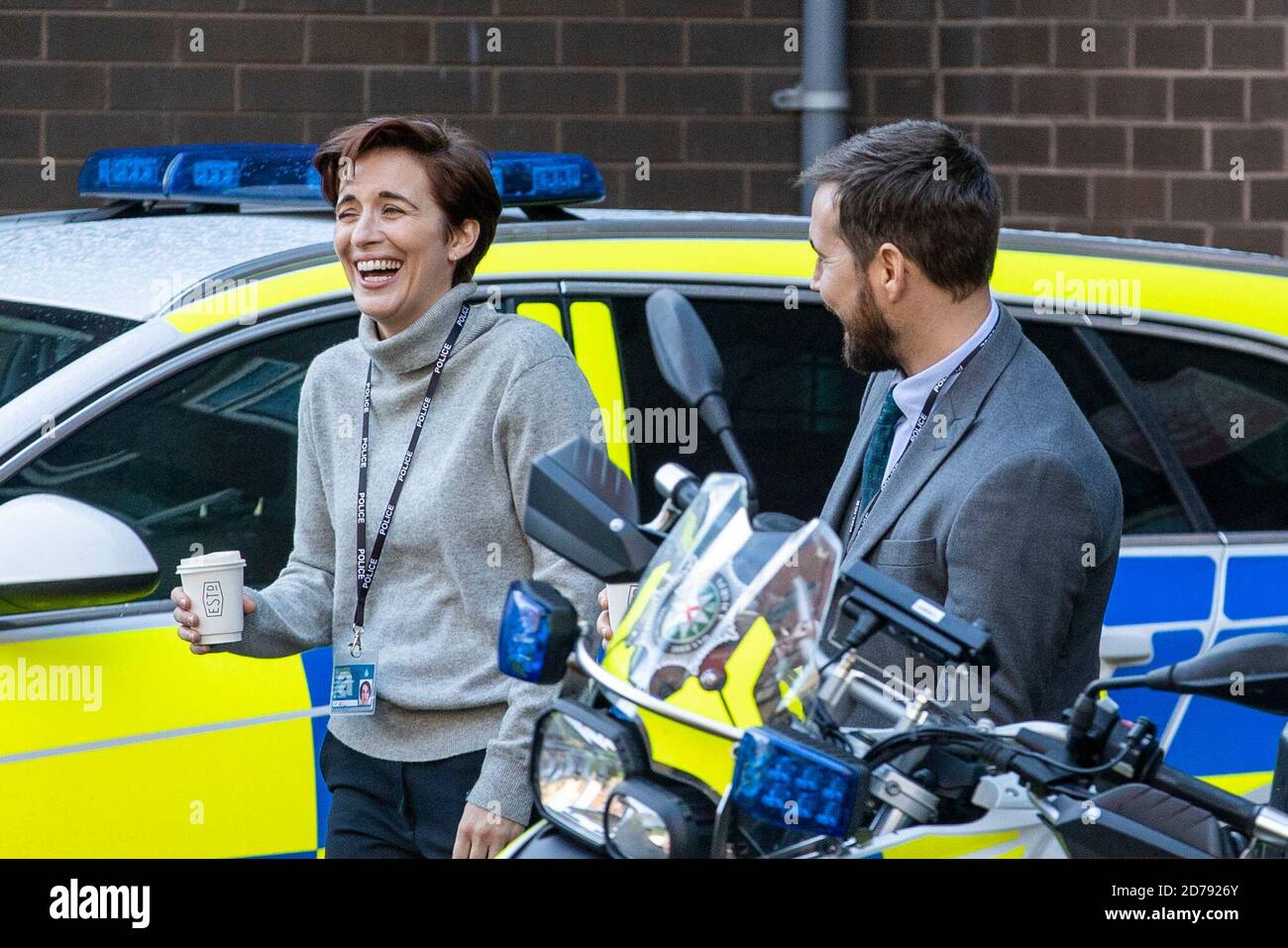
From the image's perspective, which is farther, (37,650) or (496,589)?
(37,650)

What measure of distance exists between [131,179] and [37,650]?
1.16 m

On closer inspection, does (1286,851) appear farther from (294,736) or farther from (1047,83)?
(1047,83)

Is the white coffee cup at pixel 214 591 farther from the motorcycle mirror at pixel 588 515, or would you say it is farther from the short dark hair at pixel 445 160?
the motorcycle mirror at pixel 588 515

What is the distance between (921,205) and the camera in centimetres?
240

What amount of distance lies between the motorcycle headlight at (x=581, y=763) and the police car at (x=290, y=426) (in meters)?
1.09

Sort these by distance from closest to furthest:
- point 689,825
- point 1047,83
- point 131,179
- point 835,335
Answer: point 689,825 → point 835,335 → point 131,179 → point 1047,83

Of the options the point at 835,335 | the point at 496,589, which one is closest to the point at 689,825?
the point at 496,589

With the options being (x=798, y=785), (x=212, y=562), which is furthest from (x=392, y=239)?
(x=798, y=785)

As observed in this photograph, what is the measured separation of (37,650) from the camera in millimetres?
2932

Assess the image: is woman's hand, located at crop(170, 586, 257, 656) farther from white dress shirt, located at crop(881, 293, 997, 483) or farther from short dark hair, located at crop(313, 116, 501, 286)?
white dress shirt, located at crop(881, 293, 997, 483)

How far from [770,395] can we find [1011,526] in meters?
1.15

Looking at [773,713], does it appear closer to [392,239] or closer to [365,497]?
[365,497]

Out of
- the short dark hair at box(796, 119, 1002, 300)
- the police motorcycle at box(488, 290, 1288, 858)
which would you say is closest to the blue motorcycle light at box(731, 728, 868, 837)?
the police motorcycle at box(488, 290, 1288, 858)

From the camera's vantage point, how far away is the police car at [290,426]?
296 cm
